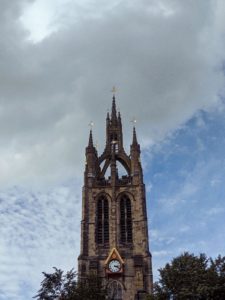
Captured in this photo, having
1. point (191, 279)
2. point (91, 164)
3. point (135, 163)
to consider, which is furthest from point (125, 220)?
point (191, 279)

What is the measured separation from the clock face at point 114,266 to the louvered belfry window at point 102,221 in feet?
11.2

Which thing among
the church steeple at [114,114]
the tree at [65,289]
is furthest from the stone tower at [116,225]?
the tree at [65,289]

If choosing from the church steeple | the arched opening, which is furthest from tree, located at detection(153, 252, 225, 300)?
the church steeple

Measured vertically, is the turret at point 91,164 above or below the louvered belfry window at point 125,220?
above

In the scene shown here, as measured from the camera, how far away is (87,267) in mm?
60969

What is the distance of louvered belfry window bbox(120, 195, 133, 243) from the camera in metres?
64.1

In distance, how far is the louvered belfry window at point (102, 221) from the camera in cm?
6404

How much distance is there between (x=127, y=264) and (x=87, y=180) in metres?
14.2

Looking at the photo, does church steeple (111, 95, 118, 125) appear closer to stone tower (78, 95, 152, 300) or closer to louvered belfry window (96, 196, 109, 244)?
stone tower (78, 95, 152, 300)

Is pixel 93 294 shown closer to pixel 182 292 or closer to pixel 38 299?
pixel 38 299

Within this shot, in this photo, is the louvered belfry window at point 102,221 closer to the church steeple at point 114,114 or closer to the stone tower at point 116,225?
the stone tower at point 116,225

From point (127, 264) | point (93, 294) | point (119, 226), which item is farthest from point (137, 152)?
point (93, 294)

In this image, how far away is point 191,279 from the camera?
118ft

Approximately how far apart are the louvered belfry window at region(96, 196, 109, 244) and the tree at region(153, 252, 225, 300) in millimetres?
26416
